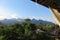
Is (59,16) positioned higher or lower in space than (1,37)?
higher

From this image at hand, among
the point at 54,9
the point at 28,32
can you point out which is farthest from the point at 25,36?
the point at 54,9

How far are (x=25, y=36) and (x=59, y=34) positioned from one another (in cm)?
4626

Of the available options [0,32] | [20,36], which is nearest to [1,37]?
[0,32]

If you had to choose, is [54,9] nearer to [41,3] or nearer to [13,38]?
[41,3]

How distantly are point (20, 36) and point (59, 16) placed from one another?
45.4 m

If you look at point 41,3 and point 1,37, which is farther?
point 1,37

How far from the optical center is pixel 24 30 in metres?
50.4

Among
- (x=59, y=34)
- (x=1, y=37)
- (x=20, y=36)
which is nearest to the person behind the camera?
(x=59, y=34)

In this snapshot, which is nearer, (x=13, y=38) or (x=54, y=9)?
(x=54, y=9)

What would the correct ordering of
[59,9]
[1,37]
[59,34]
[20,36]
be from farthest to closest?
[20,36] → [1,37] → [59,9] → [59,34]

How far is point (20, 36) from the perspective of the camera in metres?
48.4

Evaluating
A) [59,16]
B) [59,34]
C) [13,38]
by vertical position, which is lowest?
[13,38]

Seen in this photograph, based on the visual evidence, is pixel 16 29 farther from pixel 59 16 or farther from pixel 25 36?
pixel 59 16

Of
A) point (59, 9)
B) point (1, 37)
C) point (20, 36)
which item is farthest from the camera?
point (20, 36)
